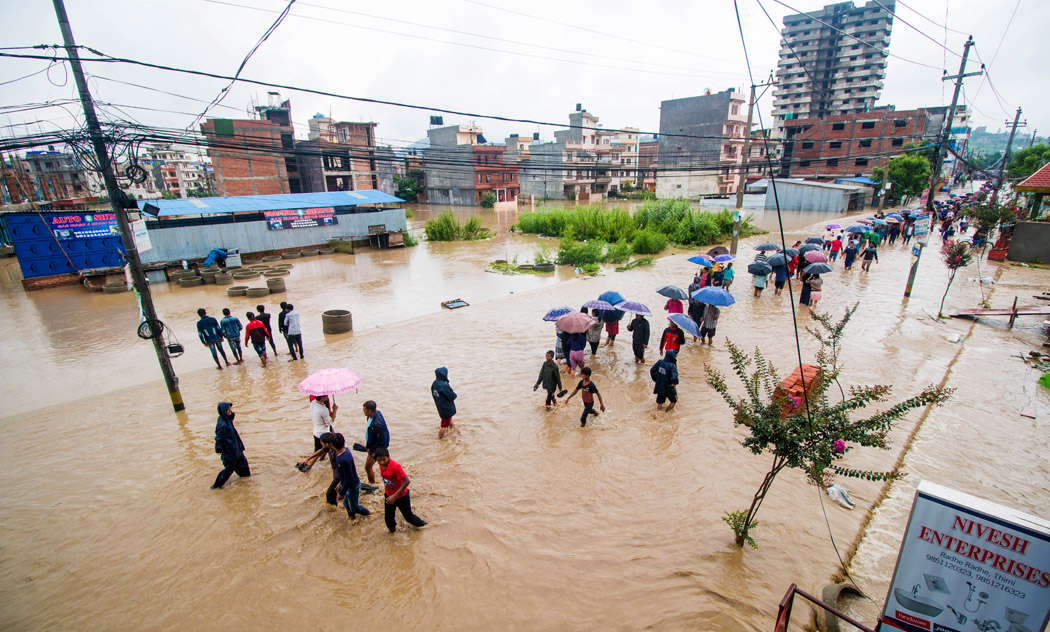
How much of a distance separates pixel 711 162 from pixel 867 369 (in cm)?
5744

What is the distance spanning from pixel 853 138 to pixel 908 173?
1032 cm

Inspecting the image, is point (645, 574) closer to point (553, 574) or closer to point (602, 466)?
point (553, 574)

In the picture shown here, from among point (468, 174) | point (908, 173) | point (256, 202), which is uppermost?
point (468, 174)

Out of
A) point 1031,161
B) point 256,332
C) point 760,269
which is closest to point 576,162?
point 1031,161

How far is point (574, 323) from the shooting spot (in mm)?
9164

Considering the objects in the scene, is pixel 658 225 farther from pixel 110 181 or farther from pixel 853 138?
pixel 853 138

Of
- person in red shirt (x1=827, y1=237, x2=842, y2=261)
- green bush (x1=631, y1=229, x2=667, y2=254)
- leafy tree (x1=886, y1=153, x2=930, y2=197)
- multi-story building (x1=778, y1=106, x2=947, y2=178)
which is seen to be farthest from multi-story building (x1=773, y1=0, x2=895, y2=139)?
person in red shirt (x1=827, y1=237, x2=842, y2=261)

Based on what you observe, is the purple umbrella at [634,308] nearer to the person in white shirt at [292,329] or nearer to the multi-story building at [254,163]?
the person in white shirt at [292,329]

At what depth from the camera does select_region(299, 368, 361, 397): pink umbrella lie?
21.5 feet

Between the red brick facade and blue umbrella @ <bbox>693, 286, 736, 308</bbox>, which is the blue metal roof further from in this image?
the red brick facade

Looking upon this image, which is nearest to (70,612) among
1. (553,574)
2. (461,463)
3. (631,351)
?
(461,463)

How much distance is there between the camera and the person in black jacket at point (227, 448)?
5996 millimetres

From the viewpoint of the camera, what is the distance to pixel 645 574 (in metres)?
4.89

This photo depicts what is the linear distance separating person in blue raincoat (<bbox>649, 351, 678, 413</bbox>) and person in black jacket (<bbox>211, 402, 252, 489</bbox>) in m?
6.71
